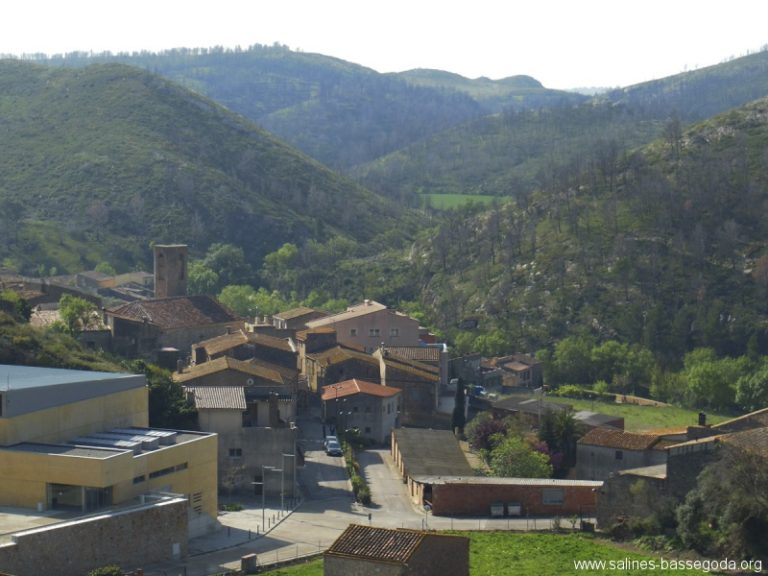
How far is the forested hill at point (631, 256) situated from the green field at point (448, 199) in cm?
5233

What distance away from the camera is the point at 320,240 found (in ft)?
440

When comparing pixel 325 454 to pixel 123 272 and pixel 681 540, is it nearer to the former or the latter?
pixel 681 540

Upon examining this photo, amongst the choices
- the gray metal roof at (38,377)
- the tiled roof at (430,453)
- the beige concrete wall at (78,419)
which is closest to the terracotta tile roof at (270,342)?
the tiled roof at (430,453)

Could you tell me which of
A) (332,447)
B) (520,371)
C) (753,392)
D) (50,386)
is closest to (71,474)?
(50,386)

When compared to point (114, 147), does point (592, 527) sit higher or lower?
lower

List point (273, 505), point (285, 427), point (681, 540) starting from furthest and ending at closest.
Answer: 1. point (285, 427)
2. point (273, 505)
3. point (681, 540)

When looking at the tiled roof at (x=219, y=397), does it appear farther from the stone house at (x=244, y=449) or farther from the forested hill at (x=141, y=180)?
the forested hill at (x=141, y=180)

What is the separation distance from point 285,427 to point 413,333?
87.9ft

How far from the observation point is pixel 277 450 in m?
49.9

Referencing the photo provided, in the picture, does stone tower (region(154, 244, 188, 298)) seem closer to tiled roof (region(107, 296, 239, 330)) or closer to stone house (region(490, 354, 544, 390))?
tiled roof (region(107, 296, 239, 330))

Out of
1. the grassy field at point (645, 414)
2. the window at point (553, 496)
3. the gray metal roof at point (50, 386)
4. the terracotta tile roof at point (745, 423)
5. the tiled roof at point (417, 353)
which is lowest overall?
the grassy field at point (645, 414)

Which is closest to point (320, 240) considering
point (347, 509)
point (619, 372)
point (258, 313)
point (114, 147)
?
point (114, 147)

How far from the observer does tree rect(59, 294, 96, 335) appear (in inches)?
2613

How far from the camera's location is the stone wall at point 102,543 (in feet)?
113
